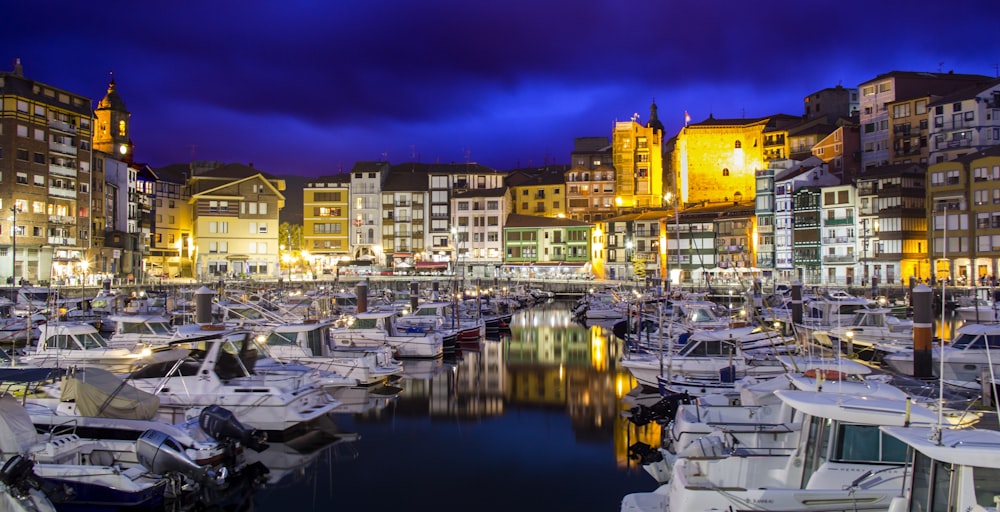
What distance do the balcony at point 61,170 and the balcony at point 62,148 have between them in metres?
1.38

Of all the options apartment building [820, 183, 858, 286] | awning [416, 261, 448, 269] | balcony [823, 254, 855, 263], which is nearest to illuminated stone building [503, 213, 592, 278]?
awning [416, 261, 448, 269]

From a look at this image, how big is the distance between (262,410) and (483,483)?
6124 mm

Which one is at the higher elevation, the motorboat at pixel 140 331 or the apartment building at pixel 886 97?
the apartment building at pixel 886 97

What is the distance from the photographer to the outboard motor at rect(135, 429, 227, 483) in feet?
52.0

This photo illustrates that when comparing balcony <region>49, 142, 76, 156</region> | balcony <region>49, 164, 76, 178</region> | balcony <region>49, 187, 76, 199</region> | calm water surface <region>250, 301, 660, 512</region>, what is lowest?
calm water surface <region>250, 301, 660, 512</region>

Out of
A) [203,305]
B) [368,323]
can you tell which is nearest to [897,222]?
[368,323]


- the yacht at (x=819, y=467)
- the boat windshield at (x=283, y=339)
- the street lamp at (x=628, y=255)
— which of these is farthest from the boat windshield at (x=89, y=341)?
the street lamp at (x=628, y=255)

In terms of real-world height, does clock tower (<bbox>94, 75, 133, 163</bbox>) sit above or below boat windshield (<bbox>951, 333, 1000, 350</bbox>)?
above

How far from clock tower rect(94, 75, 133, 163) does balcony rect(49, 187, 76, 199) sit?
2012 centimetres

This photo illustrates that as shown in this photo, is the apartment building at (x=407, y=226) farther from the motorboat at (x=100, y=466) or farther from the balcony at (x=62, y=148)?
the motorboat at (x=100, y=466)

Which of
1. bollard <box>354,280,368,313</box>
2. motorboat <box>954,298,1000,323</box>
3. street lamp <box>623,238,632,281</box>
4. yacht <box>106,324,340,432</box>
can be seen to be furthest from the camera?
street lamp <box>623,238,632,281</box>

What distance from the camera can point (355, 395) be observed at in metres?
29.2

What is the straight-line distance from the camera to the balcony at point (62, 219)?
74875 mm

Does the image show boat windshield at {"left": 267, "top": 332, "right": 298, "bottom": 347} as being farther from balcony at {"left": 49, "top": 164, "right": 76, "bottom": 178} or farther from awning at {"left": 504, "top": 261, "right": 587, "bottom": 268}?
awning at {"left": 504, "top": 261, "right": 587, "bottom": 268}
